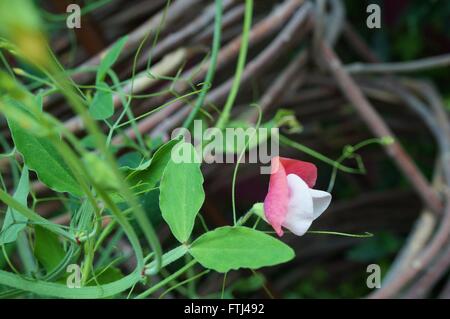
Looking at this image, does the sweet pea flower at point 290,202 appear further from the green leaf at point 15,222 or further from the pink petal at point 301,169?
the green leaf at point 15,222

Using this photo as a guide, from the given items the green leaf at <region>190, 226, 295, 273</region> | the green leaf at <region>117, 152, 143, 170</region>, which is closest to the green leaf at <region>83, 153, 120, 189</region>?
the green leaf at <region>190, 226, 295, 273</region>

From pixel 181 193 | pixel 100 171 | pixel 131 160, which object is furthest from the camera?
pixel 131 160

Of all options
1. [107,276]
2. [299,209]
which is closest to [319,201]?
[299,209]

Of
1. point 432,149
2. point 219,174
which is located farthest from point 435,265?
point 432,149

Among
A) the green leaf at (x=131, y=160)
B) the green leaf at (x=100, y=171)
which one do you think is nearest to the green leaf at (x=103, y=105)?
the green leaf at (x=131, y=160)

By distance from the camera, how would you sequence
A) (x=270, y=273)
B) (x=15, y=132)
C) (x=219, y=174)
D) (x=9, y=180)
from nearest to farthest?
(x=15, y=132) < (x=9, y=180) < (x=219, y=174) < (x=270, y=273)

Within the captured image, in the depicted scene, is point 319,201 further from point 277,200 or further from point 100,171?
point 100,171
